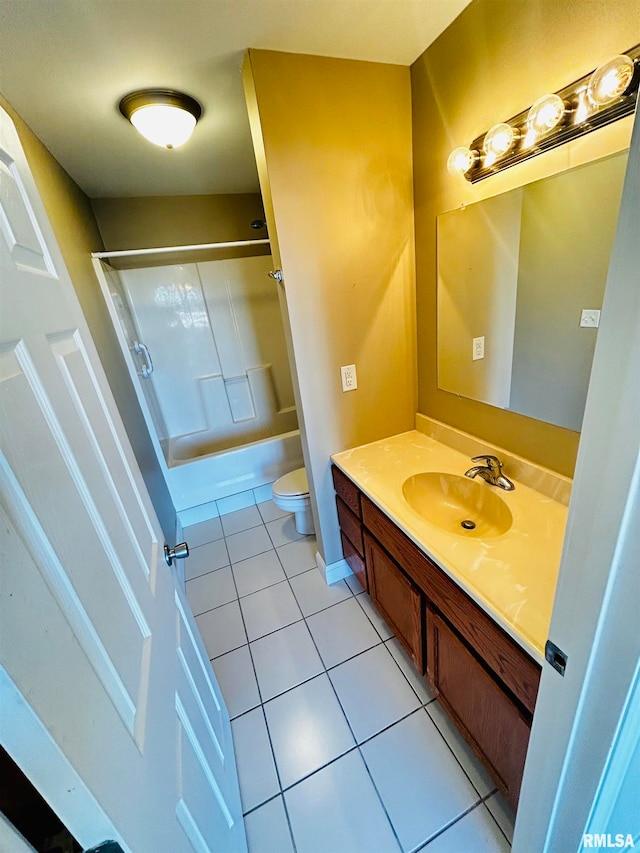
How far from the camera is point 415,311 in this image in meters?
1.68

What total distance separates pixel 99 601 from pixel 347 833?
1208mm

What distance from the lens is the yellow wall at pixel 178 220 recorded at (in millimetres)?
2547

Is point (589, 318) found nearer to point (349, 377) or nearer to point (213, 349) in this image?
point (349, 377)

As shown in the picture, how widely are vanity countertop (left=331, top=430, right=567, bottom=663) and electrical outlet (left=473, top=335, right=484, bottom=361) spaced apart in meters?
0.45

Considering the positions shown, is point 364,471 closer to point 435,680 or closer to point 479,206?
point 435,680

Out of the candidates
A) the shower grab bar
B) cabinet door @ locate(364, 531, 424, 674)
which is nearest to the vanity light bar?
cabinet door @ locate(364, 531, 424, 674)

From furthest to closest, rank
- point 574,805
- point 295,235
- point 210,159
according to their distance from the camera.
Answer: point 210,159
point 295,235
point 574,805

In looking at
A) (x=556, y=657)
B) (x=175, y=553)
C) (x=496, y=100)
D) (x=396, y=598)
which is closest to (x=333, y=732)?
(x=396, y=598)

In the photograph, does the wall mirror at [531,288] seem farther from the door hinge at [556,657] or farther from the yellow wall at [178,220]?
the yellow wall at [178,220]

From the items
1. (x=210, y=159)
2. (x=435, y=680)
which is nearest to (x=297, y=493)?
(x=435, y=680)

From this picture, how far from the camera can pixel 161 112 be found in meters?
1.34

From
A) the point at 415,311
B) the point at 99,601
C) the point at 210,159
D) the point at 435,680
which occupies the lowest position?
the point at 435,680

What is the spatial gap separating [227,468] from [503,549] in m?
2.14

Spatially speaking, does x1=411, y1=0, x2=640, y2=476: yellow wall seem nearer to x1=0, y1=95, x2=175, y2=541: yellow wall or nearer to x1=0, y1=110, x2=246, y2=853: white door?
x1=0, y1=110, x2=246, y2=853: white door
